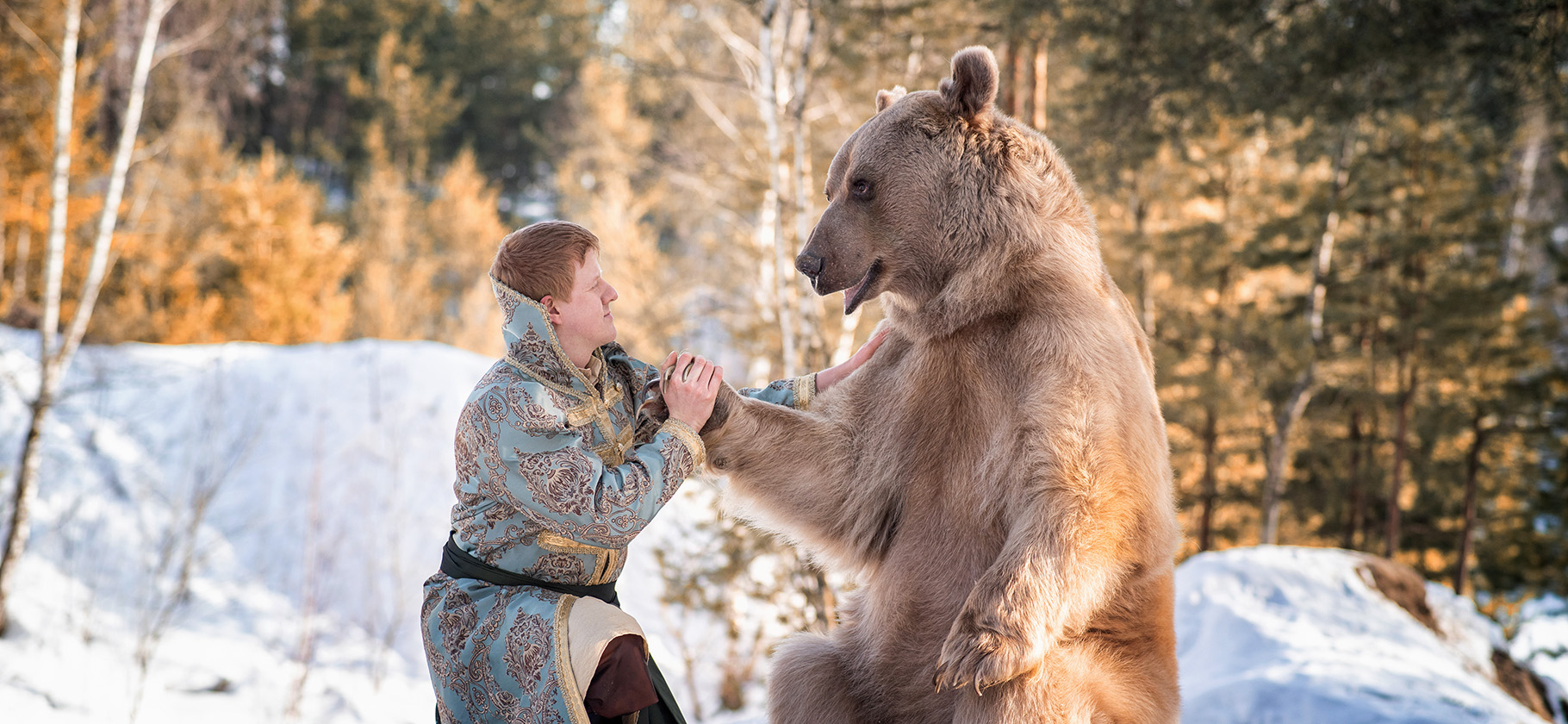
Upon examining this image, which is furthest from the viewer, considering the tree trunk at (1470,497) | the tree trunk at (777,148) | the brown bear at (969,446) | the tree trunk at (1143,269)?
the tree trunk at (1143,269)

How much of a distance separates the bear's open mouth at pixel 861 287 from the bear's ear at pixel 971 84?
37 centimetres

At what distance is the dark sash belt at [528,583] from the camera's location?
1.90m

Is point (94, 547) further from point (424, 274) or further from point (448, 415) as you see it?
point (424, 274)

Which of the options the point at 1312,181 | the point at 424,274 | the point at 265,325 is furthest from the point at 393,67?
the point at 1312,181

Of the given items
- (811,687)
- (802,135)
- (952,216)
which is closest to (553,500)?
(811,687)

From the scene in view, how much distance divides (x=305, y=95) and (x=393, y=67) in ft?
9.83

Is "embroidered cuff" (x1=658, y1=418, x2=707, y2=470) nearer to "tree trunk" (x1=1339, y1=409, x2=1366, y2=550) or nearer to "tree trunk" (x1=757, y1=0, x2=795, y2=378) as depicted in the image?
"tree trunk" (x1=757, y1=0, x2=795, y2=378)

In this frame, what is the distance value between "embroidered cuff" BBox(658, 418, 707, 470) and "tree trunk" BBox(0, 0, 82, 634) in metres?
8.50

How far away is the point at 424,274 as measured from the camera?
842 inches

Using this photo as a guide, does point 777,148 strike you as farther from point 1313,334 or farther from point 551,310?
point 1313,334

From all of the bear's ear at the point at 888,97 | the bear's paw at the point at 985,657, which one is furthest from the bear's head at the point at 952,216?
the bear's paw at the point at 985,657

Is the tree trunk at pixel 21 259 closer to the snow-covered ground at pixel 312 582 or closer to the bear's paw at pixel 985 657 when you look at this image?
the snow-covered ground at pixel 312 582

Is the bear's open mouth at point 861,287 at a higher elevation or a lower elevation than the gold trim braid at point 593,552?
higher

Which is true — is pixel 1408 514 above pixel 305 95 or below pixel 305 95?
below
